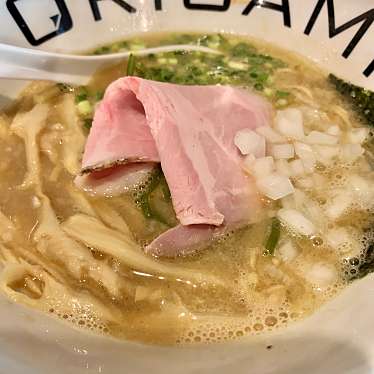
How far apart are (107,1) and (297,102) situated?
0.85 meters

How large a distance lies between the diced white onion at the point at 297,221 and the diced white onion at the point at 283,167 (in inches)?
5.4

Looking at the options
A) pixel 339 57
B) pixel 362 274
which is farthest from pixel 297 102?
pixel 362 274

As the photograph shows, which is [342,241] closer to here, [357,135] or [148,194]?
[357,135]

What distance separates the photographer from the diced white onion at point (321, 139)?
1842 millimetres

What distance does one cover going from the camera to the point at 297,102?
202 centimetres

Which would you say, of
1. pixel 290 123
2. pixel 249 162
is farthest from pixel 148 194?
pixel 290 123

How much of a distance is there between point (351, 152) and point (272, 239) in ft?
1.44

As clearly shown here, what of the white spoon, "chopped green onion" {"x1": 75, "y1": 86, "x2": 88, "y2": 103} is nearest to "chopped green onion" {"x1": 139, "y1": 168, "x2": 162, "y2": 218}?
"chopped green onion" {"x1": 75, "y1": 86, "x2": 88, "y2": 103}

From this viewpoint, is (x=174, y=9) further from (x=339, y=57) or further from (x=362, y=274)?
(x=362, y=274)

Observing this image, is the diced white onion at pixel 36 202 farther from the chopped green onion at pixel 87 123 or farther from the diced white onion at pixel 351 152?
the diced white onion at pixel 351 152

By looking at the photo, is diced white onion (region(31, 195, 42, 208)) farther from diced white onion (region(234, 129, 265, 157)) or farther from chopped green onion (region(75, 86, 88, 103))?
diced white onion (region(234, 129, 265, 157))

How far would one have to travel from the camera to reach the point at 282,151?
5.87 feet

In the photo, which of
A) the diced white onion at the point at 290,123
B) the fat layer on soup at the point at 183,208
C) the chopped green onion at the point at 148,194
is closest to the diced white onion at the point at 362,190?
the fat layer on soup at the point at 183,208

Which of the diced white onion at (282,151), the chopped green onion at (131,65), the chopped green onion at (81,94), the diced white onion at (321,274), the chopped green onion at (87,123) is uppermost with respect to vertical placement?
the diced white onion at (282,151)
